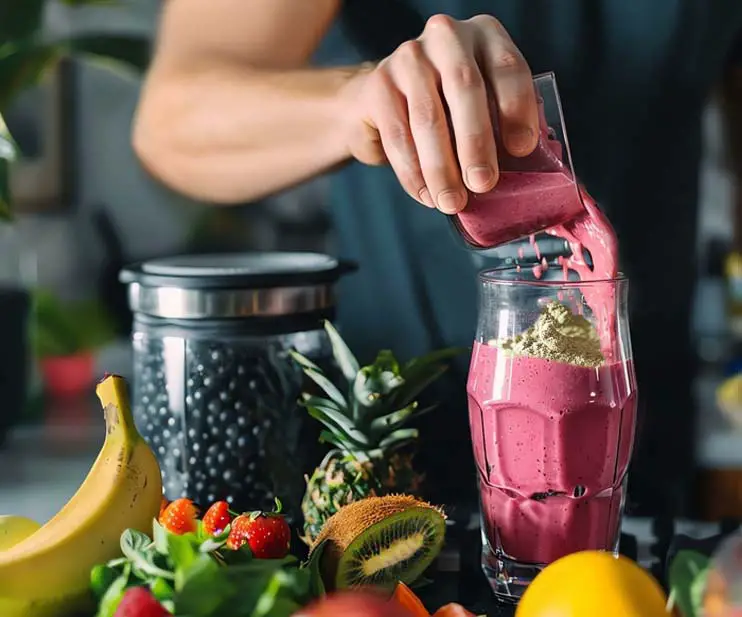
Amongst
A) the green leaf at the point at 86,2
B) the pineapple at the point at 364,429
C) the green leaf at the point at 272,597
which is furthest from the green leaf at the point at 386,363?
the green leaf at the point at 86,2

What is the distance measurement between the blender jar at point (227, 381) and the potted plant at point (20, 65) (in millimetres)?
388

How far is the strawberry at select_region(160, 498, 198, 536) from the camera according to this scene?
62cm

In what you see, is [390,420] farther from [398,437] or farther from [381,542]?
[381,542]

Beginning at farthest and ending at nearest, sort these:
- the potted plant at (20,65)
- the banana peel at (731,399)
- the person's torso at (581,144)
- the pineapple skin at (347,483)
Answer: the banana peel at (731,399), the potted plant at (20,65), the person's torso at (581,144), the pineapple skin at (347,483)

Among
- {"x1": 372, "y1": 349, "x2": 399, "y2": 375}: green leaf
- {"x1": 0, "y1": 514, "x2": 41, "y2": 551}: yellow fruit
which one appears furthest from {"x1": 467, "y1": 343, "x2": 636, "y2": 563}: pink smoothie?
{"x1": 0, "y1": 514, "x2": 41, "y2": 551}: yellow fruit

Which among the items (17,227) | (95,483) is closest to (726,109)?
(17,227)

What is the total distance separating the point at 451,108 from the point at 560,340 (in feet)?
0.60

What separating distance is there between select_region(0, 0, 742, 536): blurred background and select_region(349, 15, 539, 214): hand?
1.74 ft

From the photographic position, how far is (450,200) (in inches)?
24.3

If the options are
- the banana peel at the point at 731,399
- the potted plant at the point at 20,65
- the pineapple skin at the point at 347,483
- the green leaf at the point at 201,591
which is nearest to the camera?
the green leaf at the point at 201,591

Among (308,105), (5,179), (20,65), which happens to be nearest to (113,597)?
(308,105)

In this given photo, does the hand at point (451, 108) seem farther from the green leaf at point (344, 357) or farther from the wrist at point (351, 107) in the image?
the green leaf at point (344, 357)

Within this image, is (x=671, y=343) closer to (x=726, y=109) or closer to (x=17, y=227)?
(x=726, y=109)

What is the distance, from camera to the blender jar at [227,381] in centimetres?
78
